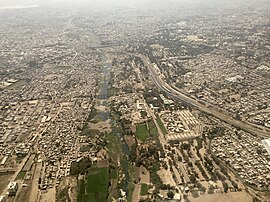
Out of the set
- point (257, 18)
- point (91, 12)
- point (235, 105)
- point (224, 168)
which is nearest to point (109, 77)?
point (235, 105)

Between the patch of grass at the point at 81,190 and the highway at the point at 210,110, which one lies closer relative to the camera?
the patch of grass at the point at 81,190

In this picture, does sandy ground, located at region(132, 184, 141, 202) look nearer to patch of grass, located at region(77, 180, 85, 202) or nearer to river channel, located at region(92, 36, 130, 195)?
river channel, located at region(92, 36, 130, 195)

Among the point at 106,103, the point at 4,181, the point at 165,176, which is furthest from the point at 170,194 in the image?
the point at 106,103

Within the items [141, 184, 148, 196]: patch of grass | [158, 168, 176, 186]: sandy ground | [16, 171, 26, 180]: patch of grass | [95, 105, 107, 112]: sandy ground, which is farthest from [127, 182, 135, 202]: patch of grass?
[95, 105, 107, 112]: sandy ground

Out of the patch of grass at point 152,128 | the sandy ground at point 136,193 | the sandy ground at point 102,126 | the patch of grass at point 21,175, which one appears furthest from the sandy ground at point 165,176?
the patch of grass at point 21,175

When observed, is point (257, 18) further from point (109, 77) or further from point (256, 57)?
point (109, 77)

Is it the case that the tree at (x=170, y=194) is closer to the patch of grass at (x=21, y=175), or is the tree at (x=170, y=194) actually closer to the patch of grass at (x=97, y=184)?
the patch of grass at (x=97, y=184)
